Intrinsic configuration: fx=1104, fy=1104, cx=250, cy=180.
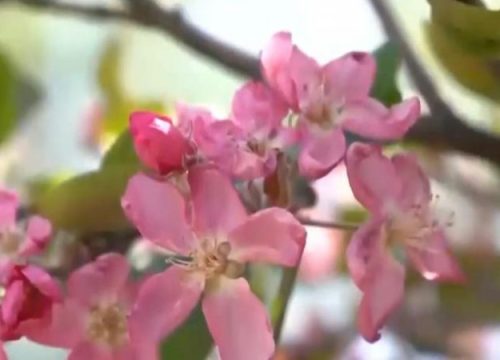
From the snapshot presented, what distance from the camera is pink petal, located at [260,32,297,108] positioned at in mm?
403

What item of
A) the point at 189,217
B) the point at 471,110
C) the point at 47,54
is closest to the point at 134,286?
the point at 189,217

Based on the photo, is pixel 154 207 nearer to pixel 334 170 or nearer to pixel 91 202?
pixel 91 202

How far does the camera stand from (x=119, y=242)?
1.68ft

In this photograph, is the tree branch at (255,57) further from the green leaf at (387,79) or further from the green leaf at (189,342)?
the green leaf at (189,342)

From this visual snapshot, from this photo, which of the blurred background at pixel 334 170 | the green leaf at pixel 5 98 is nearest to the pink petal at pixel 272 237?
the blurred background at pixel 334 170

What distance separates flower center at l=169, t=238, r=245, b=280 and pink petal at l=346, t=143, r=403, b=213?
0.16 ft

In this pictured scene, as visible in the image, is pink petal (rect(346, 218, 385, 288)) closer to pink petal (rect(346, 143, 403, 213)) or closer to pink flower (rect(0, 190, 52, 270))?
pink petal (rect(346, 143, 403, 213))

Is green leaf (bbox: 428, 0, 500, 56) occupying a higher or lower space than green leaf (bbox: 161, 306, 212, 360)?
higher

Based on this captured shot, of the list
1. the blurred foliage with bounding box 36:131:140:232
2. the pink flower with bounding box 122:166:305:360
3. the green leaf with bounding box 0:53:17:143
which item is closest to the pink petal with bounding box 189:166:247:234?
the pink flower with bounding box 122:166:305:360

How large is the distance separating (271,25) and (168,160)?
62 centimetres

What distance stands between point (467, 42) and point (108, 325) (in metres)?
0.19

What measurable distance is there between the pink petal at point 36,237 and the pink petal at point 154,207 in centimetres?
5

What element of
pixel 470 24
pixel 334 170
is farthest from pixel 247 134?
pixel 334 170

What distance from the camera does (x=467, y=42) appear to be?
1.52 feet
